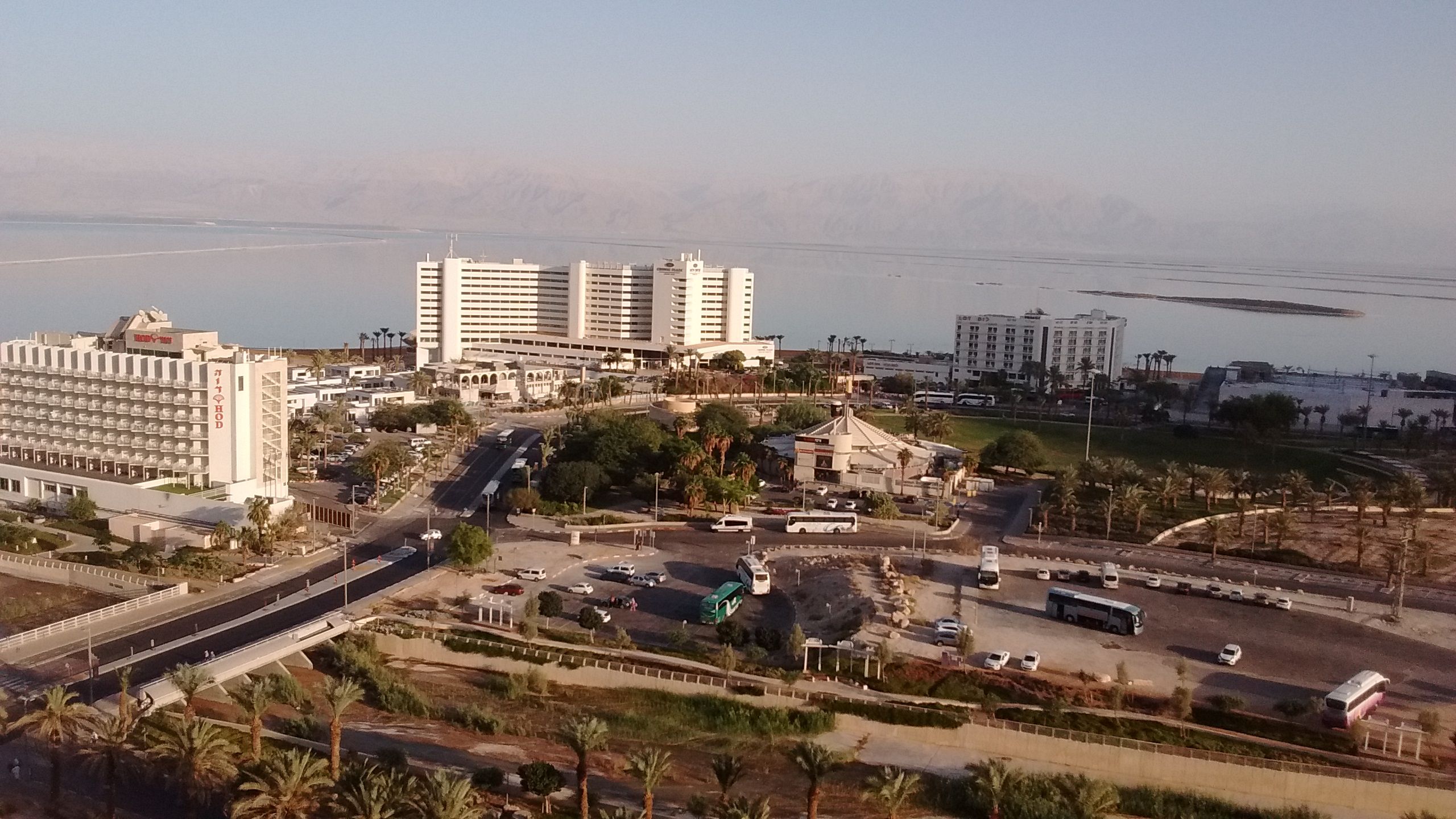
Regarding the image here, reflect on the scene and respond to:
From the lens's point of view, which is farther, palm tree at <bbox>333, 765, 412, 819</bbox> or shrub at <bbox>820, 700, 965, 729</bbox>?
shrub at <bbox>820, 700, 965, 729</bbox>

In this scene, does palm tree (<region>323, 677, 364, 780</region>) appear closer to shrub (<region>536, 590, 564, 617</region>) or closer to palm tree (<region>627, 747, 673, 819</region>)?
palm tree (<region>627, 747, 673, 819</region>)

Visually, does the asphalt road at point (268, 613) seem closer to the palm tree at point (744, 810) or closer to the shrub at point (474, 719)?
the shrub at point (474, 719)

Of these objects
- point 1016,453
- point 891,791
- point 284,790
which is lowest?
point 284,790

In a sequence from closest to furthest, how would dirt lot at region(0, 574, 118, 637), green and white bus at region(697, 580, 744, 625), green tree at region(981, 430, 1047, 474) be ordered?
dirt lot at region(0, 574, 118, 637) → green and white bus at region(697, 580, 744, 625) → green tree at region(981, 430, 1047, 474)

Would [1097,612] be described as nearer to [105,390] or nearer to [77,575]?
[77,575]

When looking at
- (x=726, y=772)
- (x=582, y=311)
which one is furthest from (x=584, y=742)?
(x=582, y=311)

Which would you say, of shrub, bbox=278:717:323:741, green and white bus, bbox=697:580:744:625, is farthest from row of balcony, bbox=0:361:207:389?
shrub, bbox=278:717:323:741
